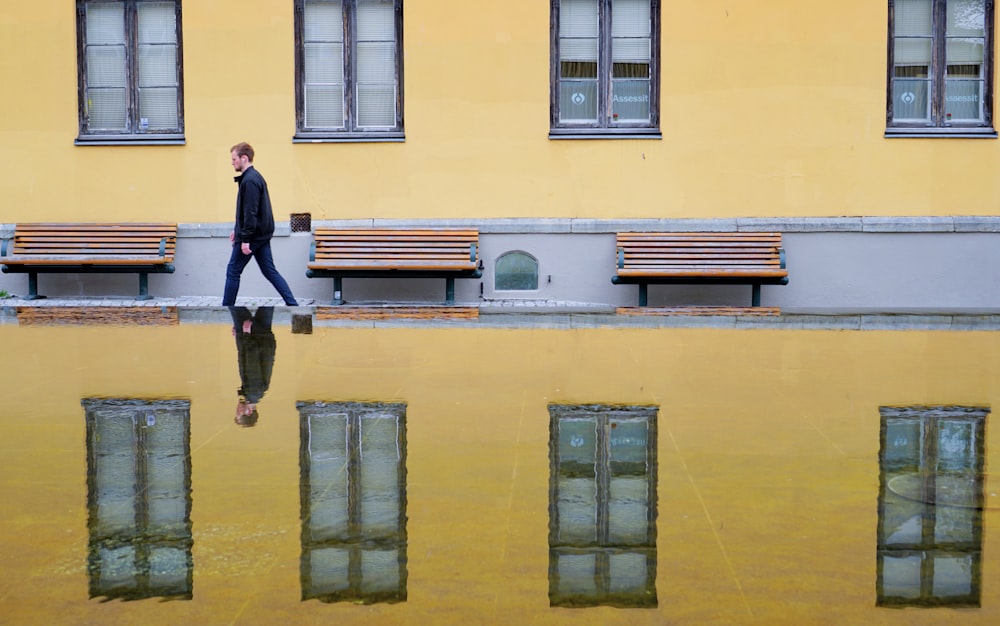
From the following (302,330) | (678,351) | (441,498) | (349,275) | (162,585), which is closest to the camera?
(162,585)

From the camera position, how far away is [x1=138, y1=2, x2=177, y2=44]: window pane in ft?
49.3

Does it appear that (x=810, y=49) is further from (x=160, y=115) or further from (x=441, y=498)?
(x=441, y=498)

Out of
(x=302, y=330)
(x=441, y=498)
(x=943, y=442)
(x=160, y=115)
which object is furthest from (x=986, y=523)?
(x=160, y=115)

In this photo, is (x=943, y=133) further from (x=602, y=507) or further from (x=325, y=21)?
(x=602, y=507)

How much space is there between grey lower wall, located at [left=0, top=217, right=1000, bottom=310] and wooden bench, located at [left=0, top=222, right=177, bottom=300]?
416 millimetres

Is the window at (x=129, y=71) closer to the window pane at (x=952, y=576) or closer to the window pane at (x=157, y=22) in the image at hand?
the window pane at (x=157, y=22)

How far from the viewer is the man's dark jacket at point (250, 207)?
12531 mm

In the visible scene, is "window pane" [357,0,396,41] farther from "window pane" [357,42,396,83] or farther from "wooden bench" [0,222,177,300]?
"wooden bench" [0,222,177,300]

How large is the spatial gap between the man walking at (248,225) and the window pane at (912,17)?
723 cm

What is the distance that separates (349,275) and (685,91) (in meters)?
4.19

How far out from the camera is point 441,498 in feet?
15.0

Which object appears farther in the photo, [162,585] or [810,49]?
[810,49]

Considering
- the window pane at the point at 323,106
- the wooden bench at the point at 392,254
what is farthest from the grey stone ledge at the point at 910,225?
the window pane at the point at 323,106

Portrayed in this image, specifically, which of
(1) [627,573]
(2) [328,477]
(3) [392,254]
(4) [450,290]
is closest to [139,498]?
(2) [328,477]
